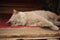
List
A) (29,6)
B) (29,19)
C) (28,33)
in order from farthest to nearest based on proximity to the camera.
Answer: (29,6) < (29,19) < (28,33)

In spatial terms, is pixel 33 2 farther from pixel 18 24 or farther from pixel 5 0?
pixel 18 24

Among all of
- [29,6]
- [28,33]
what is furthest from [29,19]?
[29,6]

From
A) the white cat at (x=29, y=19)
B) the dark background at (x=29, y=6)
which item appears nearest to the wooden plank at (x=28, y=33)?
the white cat at (x=29, y=19)

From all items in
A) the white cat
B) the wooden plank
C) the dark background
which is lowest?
the wooden plank

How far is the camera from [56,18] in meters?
1.93

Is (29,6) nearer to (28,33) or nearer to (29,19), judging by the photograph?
(29,19)

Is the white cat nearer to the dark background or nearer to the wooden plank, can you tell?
the wooden plank

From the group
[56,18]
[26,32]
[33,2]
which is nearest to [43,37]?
[26,32]

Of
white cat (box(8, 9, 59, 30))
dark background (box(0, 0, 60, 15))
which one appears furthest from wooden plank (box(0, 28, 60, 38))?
dark background (box(0, 0, 60, 15))

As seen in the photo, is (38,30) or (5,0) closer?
(38,30)

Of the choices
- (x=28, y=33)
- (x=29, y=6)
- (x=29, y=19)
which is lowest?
(x=28, y=33)

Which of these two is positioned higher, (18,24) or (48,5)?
(48,5)

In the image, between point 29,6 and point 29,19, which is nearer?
point 29,19

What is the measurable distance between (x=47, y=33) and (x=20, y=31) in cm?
26
